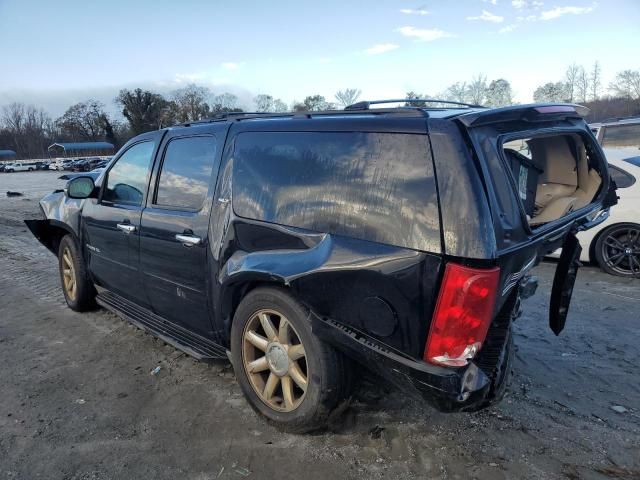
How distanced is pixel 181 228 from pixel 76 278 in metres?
2.21

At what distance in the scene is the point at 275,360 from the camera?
9.27ft

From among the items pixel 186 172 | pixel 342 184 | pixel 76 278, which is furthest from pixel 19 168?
pixel 342 184

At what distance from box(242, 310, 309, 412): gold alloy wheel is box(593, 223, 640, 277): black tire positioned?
504cm

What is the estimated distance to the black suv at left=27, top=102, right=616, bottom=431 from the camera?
2.09 meters

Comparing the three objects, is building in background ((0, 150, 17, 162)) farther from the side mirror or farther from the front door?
the front door

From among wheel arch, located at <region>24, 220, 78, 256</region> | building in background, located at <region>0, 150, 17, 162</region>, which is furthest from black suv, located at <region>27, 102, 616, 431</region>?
building in background, located at <region>0, 150, 17, 162</region>

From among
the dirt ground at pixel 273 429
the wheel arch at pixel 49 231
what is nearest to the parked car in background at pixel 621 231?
the dirt ground at pixel 273 429

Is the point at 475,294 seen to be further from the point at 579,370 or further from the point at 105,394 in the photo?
the point at 105,394

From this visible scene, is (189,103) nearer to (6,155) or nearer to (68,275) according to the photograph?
(6,155)

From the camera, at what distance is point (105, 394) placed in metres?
3.38

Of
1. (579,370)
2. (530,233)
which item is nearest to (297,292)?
(530,233)

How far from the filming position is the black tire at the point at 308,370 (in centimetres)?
254

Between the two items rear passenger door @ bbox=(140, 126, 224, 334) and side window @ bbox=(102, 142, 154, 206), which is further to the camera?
side window @ bbox=(102, 142, 154, 206)

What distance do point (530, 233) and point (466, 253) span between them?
51 cm
